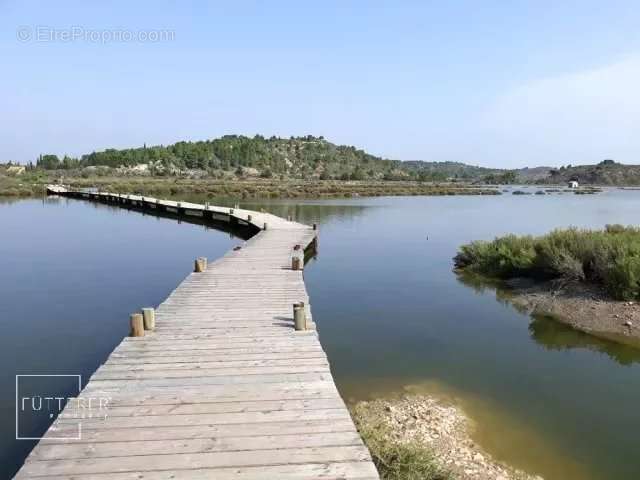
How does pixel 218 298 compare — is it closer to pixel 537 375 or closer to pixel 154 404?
pixel 154 404

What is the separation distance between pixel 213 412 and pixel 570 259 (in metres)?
10.6

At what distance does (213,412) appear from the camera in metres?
4.83

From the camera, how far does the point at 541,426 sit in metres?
6.29

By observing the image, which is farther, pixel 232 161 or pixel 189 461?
pixel 232 161

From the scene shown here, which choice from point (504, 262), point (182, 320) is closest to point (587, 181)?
point (504, 262)

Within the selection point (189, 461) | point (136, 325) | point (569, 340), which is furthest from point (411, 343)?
point (189, 461)

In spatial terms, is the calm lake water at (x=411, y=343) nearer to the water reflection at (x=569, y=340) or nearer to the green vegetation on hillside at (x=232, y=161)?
the water reflection at (x=569, y=340)

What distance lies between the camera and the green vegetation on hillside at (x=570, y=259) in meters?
11.0

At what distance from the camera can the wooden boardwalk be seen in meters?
3.91

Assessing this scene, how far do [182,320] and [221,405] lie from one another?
135 inches

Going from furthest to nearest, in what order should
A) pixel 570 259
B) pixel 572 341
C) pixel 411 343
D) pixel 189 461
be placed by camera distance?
pixel 570 259
pixel 572 341
pixel 411 343
pixel 189 461

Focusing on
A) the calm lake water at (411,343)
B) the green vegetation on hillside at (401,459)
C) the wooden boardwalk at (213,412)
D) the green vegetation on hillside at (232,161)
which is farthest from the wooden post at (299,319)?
the green vegetation on hillside at (232,161)

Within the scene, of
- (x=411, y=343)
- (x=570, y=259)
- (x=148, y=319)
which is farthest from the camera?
(x=570, y=259)

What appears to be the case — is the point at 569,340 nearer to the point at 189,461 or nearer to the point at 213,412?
the point at 213,412
